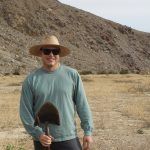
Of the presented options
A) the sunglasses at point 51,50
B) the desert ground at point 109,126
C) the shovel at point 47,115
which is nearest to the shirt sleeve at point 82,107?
the shovel at point 47,115

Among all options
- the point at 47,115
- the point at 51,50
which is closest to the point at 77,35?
the point at 51,50

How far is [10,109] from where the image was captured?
885 inches

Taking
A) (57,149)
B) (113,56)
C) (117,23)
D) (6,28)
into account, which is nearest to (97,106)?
(57,149)

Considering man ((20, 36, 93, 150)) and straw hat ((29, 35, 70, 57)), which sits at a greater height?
straw hat ((29, 35, 70, 57))

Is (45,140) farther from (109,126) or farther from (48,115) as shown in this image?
(109,126)

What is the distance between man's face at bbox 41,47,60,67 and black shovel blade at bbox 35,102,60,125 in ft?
1.42

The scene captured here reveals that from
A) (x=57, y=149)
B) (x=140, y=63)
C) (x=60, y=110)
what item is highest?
(x=60, y=110)

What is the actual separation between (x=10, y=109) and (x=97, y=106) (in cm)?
389

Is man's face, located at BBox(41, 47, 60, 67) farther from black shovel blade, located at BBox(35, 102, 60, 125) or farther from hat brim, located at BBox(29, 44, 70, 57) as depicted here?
black shovel blade, located at BBox(35, 102, 60, 125)

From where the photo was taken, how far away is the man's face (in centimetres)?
604

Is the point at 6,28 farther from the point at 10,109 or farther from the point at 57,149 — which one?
the point at 57,149

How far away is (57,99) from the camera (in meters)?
5.96

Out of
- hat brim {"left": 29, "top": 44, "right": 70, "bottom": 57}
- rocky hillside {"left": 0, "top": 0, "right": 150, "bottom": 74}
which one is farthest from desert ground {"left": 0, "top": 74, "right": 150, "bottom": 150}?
rocky hillside {"left": 0, "top": 0, "right": 150, "bottom": 74}

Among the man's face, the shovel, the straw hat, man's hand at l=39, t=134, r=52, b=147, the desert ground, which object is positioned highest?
the straw hat
